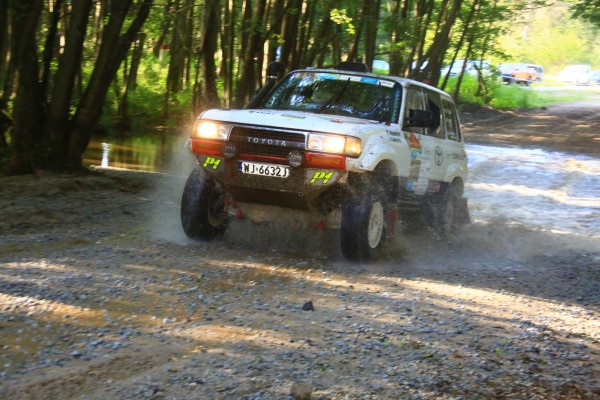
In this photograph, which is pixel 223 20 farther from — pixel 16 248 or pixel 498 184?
pixel 16 248

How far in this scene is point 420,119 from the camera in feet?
26.2

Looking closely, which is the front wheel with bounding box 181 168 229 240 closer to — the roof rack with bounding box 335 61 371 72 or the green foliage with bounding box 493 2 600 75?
the roof rack with bounding box 335 61 371 72

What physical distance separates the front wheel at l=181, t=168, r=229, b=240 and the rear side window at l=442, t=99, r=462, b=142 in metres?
3.62

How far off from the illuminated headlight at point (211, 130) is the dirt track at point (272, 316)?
46.4 inches

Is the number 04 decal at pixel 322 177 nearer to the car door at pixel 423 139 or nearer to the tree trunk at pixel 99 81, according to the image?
the car door at pixel 423 139

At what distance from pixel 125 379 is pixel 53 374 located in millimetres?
398

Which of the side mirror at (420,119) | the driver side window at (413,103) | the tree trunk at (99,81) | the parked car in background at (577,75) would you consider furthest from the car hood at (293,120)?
the parked car in background at (577,75)

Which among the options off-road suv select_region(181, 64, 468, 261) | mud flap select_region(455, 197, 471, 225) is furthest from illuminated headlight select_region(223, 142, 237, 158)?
mud flap select_region(455, 197, 471, 225)

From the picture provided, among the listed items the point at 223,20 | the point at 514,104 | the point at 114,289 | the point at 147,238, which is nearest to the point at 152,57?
the point at 223,20

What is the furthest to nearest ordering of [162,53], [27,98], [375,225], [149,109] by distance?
[162,53] → [149,109] → [27,98] → [375,225]

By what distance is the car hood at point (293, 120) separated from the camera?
6988 mm

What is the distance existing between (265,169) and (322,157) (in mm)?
588

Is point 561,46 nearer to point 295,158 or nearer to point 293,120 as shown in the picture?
point 293,120

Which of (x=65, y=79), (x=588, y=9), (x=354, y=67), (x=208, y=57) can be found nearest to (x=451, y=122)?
(x=354, y=67)
